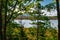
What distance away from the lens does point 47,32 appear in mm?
6750

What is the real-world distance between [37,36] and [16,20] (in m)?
1.00

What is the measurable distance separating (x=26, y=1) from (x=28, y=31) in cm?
112

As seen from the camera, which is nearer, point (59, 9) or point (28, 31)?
point (59, 9)

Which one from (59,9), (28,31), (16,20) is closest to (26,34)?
(28,31)

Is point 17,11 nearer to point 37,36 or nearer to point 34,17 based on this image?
point 34,17

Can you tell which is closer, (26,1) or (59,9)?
(59,9)

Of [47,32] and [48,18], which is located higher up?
[48,18]

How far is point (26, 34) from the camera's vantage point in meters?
6.82

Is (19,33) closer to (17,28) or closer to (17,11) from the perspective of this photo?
(17,28)

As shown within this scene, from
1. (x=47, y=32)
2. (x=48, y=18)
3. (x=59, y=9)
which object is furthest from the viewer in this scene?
(x=47, y=32)

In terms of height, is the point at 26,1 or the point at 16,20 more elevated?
the point at 26,1

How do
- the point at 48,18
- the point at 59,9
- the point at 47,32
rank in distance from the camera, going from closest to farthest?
the point at 59,9 → the point at 48,18 → the point at 47,32

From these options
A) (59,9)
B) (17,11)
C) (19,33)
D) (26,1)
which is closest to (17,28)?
(19,33)

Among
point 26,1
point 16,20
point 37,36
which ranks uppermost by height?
point 26,1
